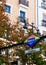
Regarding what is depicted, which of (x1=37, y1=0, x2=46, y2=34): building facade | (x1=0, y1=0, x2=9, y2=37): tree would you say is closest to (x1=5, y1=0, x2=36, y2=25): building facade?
(x1=37, y1=0, x2=46, y2=34): building facade

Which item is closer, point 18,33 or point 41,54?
point 18,33

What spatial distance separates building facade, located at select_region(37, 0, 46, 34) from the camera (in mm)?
40606

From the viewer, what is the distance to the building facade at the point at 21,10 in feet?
122

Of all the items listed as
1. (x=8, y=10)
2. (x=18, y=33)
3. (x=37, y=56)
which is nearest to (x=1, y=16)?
(x=18, y=33)

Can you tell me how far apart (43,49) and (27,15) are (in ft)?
43.2

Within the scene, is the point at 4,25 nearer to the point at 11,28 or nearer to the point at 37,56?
the point at 11,28

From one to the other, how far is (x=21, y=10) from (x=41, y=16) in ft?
10.7

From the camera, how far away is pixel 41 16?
1626 inches

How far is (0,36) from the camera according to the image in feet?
67.7

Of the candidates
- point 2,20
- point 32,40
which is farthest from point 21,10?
point 32,40

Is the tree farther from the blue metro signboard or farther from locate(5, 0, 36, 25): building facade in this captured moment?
locate(5, 0, 36, 25): building facade

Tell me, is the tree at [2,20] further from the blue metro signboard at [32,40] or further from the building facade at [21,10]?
the building facade at [21,10]

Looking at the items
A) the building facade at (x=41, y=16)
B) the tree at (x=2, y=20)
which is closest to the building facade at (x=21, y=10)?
the building facade at (x=41, y=16)

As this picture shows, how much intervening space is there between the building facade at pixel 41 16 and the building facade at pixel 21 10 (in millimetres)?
552
